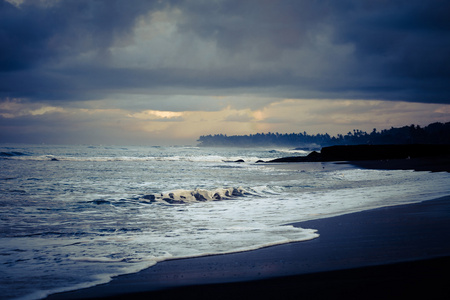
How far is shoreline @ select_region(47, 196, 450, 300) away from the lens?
3795mm

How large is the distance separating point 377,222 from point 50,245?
6534mm

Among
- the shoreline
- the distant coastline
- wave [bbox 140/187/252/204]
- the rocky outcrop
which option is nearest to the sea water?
wave [bbox 140/187/252/204]

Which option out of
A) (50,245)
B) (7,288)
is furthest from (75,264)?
(50,245)

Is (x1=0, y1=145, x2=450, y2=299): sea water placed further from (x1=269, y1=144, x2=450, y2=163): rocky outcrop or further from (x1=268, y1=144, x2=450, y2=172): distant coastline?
(x1=269, y1=144, x2=450, y2=163): rocky outcrop

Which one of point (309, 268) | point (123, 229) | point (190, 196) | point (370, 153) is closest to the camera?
point (309, 268)

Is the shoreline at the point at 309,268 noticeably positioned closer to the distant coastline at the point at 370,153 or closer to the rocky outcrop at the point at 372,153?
the distant coastline at the point at 370,153

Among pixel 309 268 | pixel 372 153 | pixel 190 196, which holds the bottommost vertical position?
pixel 190 196

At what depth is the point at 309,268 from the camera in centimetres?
448

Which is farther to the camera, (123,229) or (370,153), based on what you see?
(370,153)

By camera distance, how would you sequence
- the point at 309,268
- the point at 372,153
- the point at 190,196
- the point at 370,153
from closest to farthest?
the point at 309,268 < the point at 190,196 < the point at 372,153 < the point at 370,153

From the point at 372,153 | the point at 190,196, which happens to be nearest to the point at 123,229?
the point at 190,196

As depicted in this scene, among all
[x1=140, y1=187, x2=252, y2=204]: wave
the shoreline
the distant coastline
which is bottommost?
[x1=140, y1=187, x2=252, y2=204]: wave

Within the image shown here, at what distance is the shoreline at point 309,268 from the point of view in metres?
3.79

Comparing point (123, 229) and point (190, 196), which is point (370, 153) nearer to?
point (190, 196)
